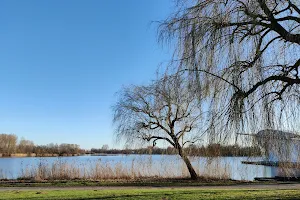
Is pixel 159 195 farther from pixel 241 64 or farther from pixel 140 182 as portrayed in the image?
pixel 140 182

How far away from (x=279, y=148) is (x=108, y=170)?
14.3 m

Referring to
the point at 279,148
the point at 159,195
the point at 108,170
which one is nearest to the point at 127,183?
the point at 108,170

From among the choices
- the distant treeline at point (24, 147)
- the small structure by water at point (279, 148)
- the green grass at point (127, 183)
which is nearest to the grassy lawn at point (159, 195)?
the small structure by water at point (279, 148)

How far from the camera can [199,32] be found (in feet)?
16.9

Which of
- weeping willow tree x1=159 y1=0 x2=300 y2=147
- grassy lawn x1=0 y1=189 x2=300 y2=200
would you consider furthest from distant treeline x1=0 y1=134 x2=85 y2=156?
weeping willow tree x1=159 y1=0 x2=300 y2=147

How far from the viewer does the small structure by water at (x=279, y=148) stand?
4.66m

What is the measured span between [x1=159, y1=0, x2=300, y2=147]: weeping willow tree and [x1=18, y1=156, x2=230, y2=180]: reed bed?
13.3 meters

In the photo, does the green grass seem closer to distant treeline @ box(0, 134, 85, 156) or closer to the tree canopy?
the tree canopy

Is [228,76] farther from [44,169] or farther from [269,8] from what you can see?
[44,169]

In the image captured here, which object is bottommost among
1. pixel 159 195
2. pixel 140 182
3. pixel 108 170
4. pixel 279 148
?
pixel 140 182

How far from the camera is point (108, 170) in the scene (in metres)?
18.0

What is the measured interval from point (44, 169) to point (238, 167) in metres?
14.7

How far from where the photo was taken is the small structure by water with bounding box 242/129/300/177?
4.66 meters

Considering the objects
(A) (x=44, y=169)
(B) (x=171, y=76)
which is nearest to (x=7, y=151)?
(A) (x=44, y=169)
